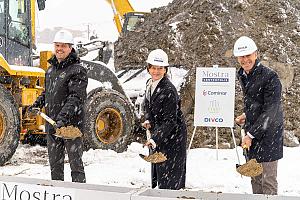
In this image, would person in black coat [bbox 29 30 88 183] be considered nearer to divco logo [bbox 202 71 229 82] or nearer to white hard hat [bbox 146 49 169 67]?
white hard hat [bbox 146 49 169 67]

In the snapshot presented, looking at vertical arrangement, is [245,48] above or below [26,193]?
above

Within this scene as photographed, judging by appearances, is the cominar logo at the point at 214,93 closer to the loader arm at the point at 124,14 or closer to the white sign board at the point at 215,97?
the white sign board at the point at 215,97

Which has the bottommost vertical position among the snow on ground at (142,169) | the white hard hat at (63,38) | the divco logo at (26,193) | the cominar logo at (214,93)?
the snow on ground at (142,169)

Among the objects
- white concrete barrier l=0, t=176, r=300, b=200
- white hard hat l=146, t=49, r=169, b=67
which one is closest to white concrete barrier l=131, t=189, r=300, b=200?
white concrete barrier l=0, t=176, r=300, b=200

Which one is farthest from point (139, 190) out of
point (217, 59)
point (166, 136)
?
point (217, 59)

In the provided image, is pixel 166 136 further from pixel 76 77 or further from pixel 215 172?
pixel 215 172

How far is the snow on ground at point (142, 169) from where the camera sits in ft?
23.2

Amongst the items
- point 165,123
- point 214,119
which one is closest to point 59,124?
point 165,123

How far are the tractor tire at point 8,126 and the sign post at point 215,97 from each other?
2.86m

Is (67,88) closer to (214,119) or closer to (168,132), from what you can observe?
(168,132)

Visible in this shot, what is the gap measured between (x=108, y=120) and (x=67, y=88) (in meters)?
4.59

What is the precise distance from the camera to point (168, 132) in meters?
4.90

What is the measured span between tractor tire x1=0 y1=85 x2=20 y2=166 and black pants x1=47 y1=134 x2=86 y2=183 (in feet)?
9.29

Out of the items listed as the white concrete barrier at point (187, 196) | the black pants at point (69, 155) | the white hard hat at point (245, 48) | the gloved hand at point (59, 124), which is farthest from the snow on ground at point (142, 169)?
the white concrete barrier at point (187, 196)
